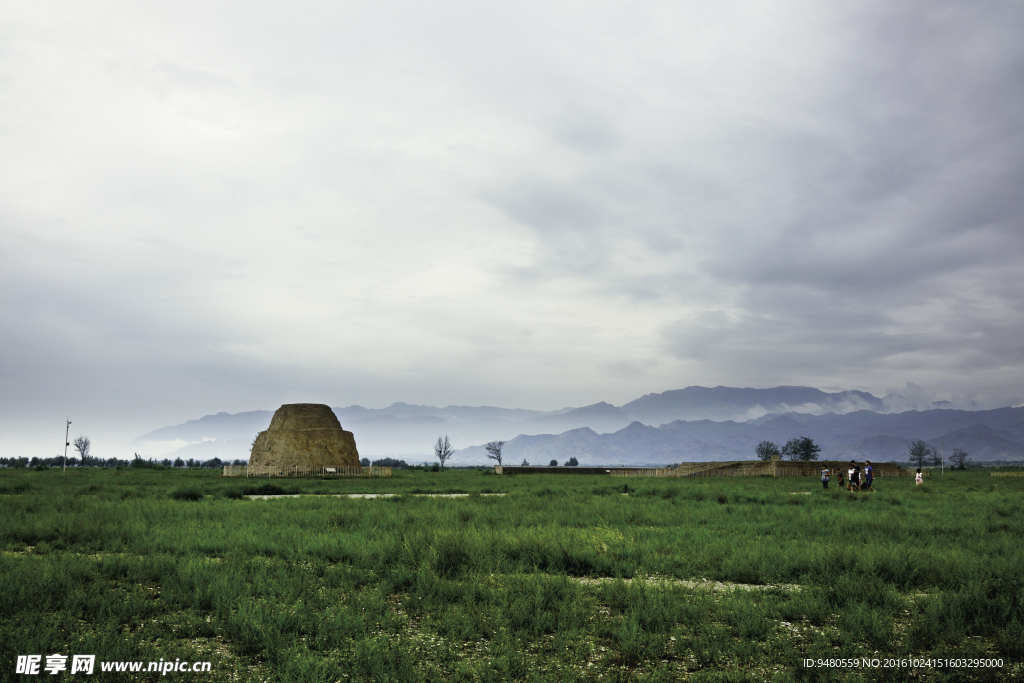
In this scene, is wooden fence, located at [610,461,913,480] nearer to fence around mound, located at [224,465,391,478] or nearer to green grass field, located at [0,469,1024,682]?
fence around mound, located at [224,465,391,478]

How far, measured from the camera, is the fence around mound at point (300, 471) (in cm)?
5665

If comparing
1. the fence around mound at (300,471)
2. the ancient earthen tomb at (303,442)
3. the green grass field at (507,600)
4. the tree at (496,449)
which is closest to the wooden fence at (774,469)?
the fence around mound at (300,471)

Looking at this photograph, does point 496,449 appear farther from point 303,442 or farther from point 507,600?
point 507,600

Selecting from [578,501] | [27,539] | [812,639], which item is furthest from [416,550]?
[578,501]

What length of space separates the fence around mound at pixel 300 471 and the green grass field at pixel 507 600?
1725 inches

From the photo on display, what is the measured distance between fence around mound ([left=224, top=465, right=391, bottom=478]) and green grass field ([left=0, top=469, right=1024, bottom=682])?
1725 inches

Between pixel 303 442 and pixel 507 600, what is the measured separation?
56945mm

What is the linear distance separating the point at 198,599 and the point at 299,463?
178 ft

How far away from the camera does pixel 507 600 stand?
26.2ft

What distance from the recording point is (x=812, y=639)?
22.9 feet

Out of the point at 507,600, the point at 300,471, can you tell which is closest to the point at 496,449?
the point at 300,471

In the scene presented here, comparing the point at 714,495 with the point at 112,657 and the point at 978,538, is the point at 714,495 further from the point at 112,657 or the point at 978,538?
the point at 112,657

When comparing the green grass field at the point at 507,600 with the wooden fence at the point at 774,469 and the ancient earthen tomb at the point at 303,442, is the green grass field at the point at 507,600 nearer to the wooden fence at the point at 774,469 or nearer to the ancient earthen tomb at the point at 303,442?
the wooden fence at the point at 774,469

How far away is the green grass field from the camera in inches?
245
